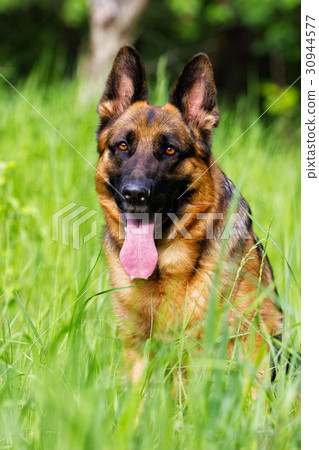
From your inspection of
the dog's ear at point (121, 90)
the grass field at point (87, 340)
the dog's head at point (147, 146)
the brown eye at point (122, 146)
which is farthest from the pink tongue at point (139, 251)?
the dog's ear at point (121, 90)

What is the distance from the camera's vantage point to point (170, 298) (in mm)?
3076

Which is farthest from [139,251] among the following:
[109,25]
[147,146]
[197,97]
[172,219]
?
[109,25]

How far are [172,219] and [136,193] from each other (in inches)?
13.7

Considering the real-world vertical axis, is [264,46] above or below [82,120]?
Result: above

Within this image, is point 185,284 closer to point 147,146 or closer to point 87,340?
point 87,340

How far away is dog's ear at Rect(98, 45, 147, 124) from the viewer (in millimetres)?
3402

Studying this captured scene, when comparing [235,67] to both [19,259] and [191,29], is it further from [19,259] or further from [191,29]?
[19,259]

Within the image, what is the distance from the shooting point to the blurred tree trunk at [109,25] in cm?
877

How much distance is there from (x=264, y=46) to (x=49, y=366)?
10033 millimetres

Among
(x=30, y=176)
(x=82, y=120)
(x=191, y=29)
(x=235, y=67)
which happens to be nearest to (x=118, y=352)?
(x=30, y=176)

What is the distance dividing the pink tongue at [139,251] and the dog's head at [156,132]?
131 mm

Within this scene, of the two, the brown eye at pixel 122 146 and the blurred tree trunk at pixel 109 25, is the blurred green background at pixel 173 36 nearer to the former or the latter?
the blurred tree trunk at pixel 109 25

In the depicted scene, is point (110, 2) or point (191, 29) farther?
point (191, 29)

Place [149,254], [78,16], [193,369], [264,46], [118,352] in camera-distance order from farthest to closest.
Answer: [264,46] → [78,16] → [149,254] → [118,352] → [193,369]
